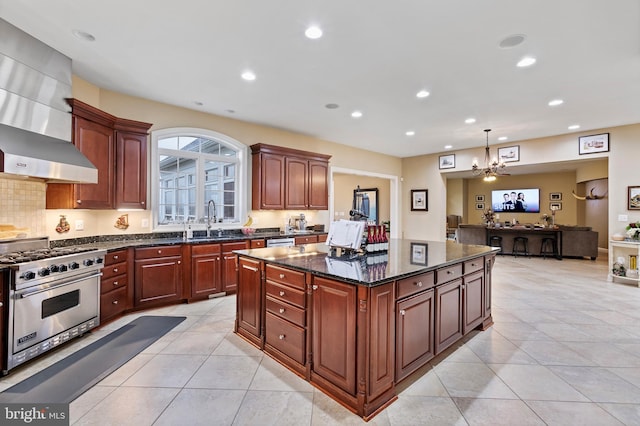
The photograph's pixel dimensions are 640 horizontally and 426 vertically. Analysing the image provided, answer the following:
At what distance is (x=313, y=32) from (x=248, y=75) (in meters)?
1.15

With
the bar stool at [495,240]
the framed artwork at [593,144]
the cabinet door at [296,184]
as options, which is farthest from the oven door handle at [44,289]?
the bar stool at [495,240]

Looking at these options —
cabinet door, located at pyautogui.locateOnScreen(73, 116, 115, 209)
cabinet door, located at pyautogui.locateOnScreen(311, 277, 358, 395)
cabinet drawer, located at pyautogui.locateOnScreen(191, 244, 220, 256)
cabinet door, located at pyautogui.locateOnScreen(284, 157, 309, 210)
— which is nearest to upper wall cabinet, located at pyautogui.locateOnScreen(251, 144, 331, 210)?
cabinet door, located at pyautogui.locateOnScreen(284, 157, 309, 210)

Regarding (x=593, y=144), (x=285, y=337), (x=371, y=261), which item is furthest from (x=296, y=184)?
(x=593, y=144)

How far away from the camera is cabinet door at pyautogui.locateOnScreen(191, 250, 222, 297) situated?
159 inches

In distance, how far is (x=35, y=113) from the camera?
9.19ft

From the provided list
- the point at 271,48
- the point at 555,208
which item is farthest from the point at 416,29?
the point at 555,208

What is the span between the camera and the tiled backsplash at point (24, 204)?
2.84 m

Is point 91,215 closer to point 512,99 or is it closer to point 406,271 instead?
point 406,271

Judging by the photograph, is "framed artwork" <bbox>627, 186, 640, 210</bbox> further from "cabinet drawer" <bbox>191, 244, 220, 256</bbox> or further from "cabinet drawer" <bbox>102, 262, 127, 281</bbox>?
"cabinet drawer" <bbox>102, 262, 127, 281</bbox>

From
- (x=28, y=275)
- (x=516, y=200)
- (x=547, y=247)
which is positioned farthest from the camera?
(x=516, y=200)

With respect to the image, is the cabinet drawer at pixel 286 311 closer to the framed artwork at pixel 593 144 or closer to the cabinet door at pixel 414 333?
the cabinet door at pixel 414 333

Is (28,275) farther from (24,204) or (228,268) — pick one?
(228,268)

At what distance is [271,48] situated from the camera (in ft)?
9.39

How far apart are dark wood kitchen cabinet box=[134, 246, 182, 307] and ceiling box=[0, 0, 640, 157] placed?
214 cm
